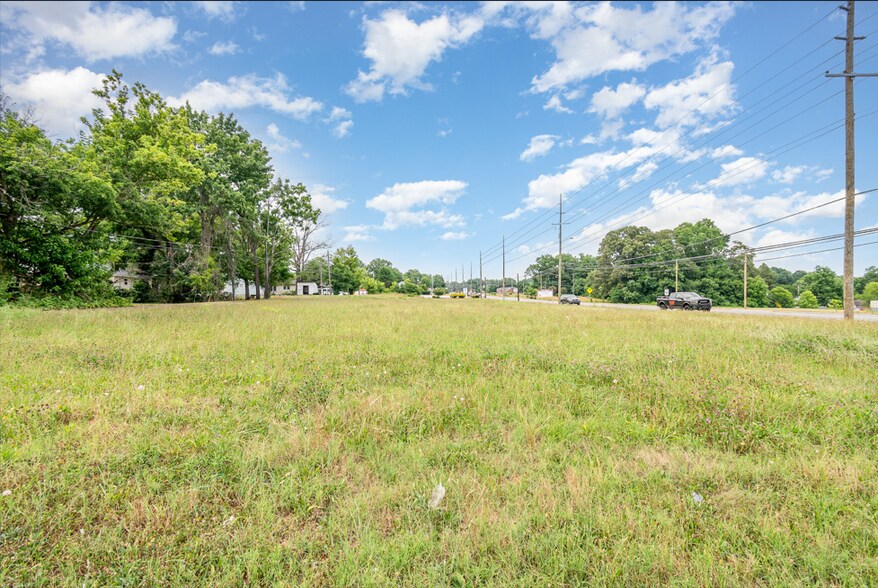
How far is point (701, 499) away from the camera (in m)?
2.44

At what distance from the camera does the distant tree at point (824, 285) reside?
64312 millimetres

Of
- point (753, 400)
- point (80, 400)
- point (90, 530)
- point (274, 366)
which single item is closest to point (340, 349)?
point (274, 366)

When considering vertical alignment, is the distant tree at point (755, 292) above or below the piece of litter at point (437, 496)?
above

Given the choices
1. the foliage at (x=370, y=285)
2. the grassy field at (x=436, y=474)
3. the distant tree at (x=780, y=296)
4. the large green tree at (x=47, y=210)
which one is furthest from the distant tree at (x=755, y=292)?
the foliage at (x=370, y=285)

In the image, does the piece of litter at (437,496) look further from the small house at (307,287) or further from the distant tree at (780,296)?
the small house at (307,287)

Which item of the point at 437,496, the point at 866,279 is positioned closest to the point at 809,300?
the point at 866,279

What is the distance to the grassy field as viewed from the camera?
74.4 inches

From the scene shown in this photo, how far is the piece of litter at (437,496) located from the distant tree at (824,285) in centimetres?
9697

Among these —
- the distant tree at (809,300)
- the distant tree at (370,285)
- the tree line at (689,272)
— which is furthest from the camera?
the distant tree at (370,285)

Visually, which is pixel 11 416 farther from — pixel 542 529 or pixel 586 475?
pixel 586 475

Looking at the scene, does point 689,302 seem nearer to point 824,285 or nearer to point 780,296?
point 780,296

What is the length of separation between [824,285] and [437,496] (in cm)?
9980

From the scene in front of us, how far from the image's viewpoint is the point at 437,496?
245 centimetres

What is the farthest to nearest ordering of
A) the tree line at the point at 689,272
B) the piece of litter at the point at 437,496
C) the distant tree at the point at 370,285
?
the distant tree at the point at 370,285, the tree line at the point at 689,272, the piece of litter at the point at 437,496
